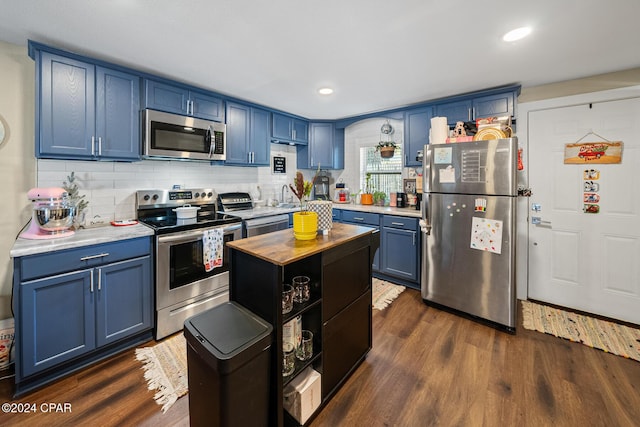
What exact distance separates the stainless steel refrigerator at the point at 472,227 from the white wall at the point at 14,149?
11.7 feet

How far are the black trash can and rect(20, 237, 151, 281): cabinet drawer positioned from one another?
117 centimetres

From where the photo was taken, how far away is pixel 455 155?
2.59m

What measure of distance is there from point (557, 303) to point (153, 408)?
3813mm

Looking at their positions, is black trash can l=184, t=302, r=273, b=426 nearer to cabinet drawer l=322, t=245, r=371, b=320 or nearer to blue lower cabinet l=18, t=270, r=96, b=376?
cabinet drawer l=322, t=245, r=371, b=320

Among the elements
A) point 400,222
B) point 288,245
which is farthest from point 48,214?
point 400,222

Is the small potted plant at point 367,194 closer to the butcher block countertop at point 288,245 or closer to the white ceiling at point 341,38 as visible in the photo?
the white ceiling at point 341,38

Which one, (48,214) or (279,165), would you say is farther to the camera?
(279,165)

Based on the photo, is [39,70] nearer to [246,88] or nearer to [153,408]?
[246,88]

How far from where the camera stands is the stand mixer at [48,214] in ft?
6.31

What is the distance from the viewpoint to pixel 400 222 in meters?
3.39

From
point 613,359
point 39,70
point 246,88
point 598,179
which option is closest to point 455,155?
point 598,179

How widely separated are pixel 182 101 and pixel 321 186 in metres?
2.52

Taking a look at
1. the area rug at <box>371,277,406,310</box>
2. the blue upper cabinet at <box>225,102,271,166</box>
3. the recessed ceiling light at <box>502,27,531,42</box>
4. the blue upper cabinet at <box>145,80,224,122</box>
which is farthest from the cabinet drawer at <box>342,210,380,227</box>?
the recessed ceiling light at <box>502,27,531,42</box>

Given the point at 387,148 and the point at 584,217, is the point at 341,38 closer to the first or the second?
the point at 387,148
